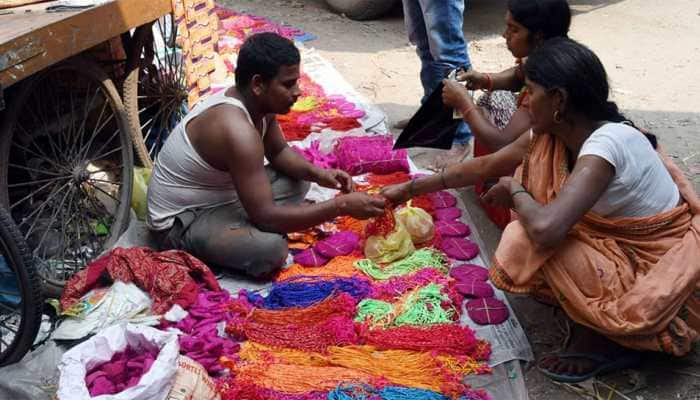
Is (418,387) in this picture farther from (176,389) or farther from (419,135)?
(419,135)

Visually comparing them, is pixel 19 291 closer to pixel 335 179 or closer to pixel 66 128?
pixel 66 128

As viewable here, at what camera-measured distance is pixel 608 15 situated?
295 inches

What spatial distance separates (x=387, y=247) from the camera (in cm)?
321

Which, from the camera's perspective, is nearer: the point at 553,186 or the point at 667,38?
the point at 553,186

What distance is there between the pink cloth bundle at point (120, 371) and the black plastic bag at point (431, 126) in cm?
172

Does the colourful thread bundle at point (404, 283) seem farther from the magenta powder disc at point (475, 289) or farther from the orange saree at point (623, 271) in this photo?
the orange saree at point (623, 271)

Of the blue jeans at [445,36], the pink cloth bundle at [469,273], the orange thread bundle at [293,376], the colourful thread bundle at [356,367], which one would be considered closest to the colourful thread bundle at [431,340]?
the colourful thread bundle at [356,367]

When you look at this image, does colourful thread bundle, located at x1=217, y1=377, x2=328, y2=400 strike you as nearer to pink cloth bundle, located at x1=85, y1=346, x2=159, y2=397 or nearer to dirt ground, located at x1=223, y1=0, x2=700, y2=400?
pink cloth bundle, located at x1=85, y1=346, x2=159, y2=397

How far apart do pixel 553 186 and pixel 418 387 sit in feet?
2.86

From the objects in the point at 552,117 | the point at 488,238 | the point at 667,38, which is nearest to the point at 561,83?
the point at 552,117

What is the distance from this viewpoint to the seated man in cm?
289

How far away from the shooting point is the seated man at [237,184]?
2893 millimetres

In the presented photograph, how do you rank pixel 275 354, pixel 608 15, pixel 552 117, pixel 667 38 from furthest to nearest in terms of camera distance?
pixel 608 15
pixel 667 38
pixel 275 354
pixel 552 117

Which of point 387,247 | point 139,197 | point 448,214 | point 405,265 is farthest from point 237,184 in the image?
point 448,214
